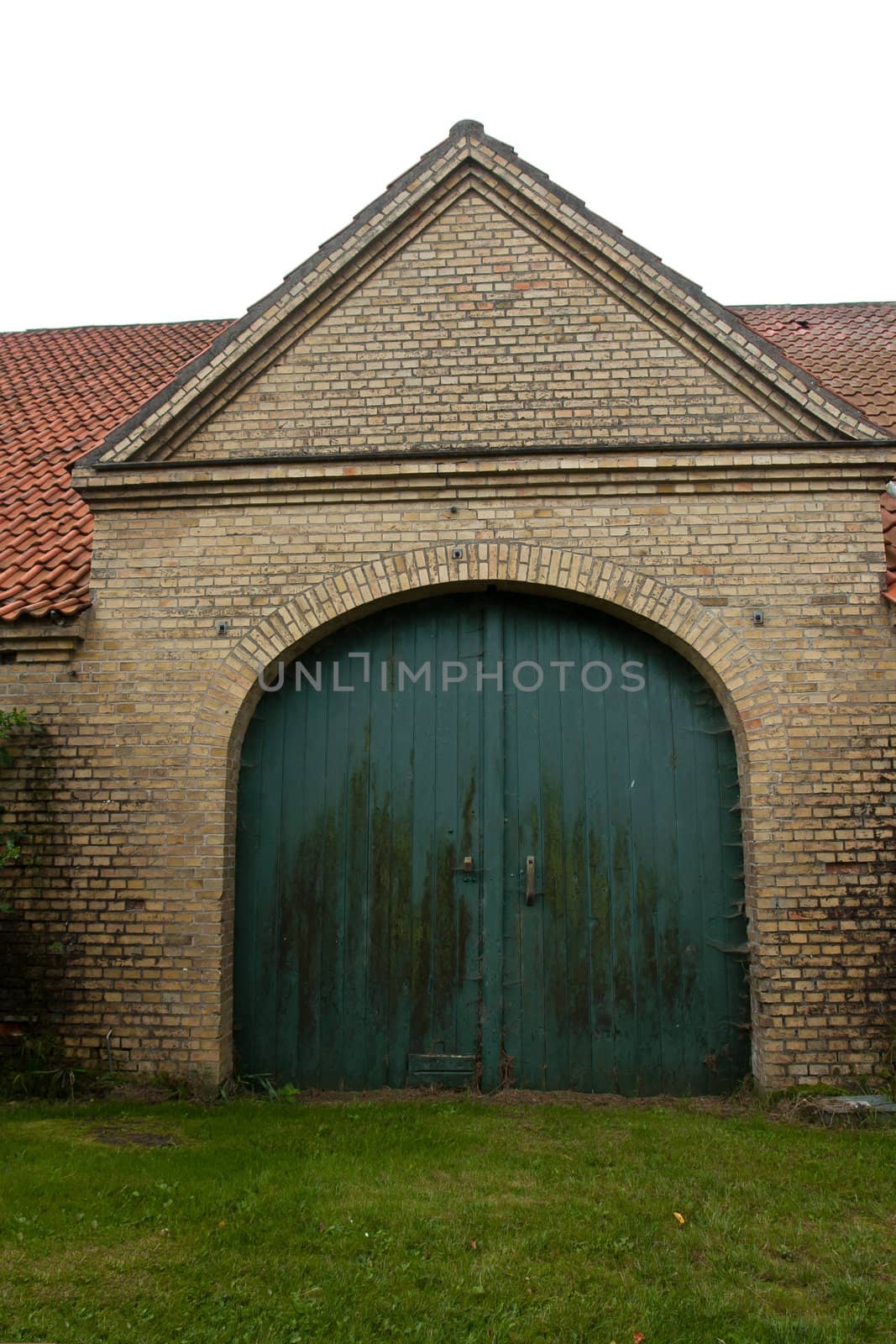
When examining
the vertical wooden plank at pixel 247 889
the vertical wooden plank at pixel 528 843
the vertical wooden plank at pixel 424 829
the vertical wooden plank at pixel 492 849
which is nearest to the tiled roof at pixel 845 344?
the vertical wooden plank at pixel 528 843

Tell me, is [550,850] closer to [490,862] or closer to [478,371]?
[490,862]

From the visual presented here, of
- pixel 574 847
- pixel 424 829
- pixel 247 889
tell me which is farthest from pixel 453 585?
pixel 247 889

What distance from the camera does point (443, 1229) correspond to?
3.72 metres

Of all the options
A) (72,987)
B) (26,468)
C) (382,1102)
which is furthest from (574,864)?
(26,468)

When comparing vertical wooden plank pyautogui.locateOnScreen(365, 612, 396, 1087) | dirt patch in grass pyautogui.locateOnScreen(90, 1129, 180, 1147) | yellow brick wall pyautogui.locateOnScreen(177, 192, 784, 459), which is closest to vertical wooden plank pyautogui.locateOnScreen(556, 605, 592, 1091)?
vertical wooden plank pyautogui.locateOnScreen(365, 612, 396, 1087)

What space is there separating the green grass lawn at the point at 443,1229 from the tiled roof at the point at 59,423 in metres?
3.46

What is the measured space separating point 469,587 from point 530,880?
1.95 metres

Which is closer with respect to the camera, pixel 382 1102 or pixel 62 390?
pixel 382 1102

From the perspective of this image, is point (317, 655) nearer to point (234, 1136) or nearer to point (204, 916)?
point (204, 916)

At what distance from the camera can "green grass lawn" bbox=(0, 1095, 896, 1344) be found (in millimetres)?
3135

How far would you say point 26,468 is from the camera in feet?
27.1

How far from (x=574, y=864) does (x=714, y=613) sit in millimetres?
1844

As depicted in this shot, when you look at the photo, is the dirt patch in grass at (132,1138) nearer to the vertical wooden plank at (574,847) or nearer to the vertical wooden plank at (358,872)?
the vertical wooden plank at (358,872)

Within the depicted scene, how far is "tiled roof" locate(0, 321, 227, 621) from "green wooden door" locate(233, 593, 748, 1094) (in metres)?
1.84
